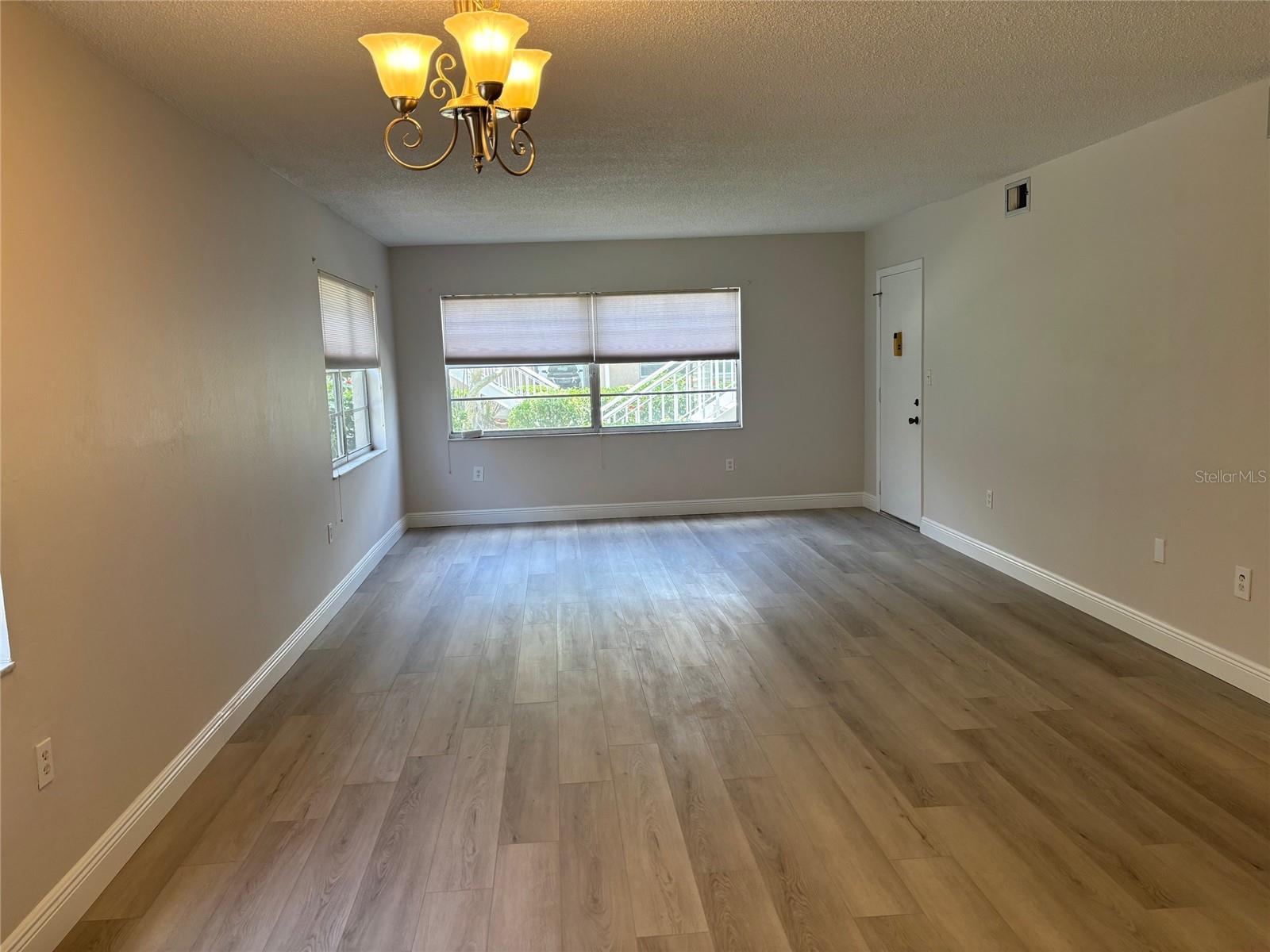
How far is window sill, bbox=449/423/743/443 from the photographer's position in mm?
7578

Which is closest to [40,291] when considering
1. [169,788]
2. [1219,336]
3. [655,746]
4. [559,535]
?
[169,788]

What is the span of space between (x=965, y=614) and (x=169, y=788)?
3743mm

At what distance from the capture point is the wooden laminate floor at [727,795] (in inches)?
86.8

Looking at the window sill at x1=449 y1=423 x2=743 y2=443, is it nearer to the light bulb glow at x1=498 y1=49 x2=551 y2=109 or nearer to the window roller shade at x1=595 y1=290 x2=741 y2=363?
the window roller shade at x1=595 y1=290 x2=741 y2=363

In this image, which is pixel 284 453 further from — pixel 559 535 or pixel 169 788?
pixel 559 535

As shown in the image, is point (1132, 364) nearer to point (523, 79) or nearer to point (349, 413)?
point (523, 79)

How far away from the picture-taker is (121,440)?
263cm

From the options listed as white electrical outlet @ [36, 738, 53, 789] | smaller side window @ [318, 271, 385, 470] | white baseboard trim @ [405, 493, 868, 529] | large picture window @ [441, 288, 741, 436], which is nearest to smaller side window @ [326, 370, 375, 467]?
smaller side window @ [318, 271, 385, 470]

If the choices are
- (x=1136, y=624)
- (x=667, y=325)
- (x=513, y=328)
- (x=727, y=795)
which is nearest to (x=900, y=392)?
(x=667, y=325)

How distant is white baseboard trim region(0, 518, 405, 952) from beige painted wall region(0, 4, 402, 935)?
0.14 feet

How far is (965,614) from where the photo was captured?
4609 millimetres

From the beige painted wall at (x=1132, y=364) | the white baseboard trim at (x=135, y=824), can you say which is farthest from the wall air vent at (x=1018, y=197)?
the white baseboard trim at (x=135, y=824)

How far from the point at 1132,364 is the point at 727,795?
2.88 metres

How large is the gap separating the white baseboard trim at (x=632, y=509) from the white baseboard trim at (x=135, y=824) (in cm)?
325
